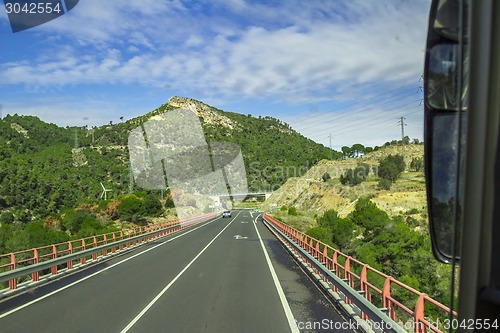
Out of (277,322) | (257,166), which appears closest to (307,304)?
(277,322)

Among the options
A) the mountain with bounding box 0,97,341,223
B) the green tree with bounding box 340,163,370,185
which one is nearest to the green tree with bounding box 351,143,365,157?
the mountain with bounding box 0,97,341,223

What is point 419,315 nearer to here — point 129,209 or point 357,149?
point 129,209

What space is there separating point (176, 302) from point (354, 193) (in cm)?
6530

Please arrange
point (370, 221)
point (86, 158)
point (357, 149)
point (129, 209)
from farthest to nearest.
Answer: point (357, 149)
point (86, 158)
point (129, 209)
point (370, 221)

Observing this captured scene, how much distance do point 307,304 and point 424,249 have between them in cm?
2338

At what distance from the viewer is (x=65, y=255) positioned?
1688cm

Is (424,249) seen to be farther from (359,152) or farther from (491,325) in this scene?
(359,152)

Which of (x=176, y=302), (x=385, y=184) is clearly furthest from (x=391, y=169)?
(x=176, y=302)

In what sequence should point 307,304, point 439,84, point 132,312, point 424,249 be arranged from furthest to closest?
1. point 424,249
2. point 307,304
3. point 132,312
4. point 439,84

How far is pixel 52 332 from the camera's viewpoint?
7.61 m

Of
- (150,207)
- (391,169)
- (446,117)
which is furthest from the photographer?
(391,169)

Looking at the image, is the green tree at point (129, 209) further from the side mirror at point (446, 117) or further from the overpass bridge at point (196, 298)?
the side mirror at point (446, 117)

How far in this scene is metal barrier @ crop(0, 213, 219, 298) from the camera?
503 inches

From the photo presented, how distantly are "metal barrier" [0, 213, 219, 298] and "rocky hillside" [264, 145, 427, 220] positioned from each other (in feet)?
72.5
